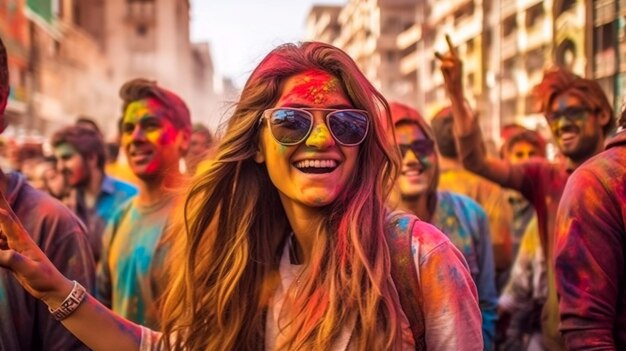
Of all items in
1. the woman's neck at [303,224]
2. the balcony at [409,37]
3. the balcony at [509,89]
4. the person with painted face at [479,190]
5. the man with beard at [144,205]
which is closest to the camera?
the woman's neck at [303,224]

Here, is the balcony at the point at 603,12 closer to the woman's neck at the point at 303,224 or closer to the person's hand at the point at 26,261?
the woman's neck at the point at 303,224

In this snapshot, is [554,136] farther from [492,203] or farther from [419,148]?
[492,203]

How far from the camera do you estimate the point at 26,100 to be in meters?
27.8

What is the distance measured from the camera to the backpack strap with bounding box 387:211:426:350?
167 centimetres

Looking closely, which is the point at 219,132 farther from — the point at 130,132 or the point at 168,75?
the point at 168,75

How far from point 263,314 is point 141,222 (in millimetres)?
2022

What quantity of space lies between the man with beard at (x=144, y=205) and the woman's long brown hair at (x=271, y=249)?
1.30 m

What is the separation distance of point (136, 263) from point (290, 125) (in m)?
1.97

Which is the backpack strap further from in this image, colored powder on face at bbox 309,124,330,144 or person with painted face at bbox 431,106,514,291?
person with painted face at bbox 431,106,514,291

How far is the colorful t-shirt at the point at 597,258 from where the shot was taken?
77.2 inches

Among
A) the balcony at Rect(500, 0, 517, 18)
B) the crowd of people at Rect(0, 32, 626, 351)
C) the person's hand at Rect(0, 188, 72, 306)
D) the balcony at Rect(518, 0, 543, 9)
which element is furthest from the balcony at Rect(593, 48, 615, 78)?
the balcony at Rect(500, 0, 517, 18)

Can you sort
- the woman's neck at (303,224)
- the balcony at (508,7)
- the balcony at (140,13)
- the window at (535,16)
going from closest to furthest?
the woman's neck at (303,224) → the window at (535,16) → the balcony at (508,7) → the balcony at (140,13)

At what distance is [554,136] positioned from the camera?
3467mm

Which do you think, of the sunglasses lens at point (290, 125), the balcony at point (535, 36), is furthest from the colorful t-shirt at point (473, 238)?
the balcony at point (535, 36)
